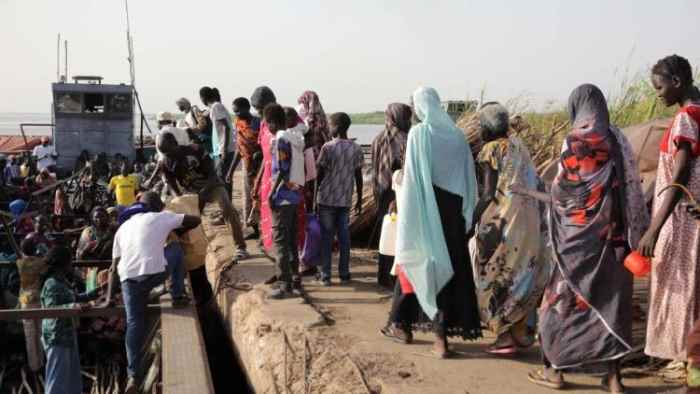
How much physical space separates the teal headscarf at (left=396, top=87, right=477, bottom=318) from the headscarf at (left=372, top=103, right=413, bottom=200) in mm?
1512

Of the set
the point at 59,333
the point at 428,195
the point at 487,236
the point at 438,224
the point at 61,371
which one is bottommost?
the point at 61,371

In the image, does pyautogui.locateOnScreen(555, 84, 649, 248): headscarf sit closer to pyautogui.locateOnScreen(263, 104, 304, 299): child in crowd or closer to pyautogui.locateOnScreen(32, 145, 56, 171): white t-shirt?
pyautogui.locateOnScreen(263, 104, 304, 299): child in crowd

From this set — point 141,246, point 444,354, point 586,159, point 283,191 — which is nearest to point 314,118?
point 283,191

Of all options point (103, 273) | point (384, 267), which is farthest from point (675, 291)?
point (103, 273)

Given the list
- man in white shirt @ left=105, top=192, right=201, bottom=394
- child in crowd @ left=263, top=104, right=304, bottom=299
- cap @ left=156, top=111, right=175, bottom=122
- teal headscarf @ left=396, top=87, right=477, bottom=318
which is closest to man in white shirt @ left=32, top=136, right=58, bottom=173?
cap @ left=156, top=111, right=175, bottom=122

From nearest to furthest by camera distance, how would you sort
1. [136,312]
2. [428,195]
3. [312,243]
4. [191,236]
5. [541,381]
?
[541,381] → [428,195] → [136,312] → [312,243] → [191,236]

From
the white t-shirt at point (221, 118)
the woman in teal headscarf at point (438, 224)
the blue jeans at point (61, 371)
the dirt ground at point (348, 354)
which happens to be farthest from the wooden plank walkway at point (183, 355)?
the white t-shirt at point (221, 118)

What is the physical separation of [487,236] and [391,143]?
5.40ft

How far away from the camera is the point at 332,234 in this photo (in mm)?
5898

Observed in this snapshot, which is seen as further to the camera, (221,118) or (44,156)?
(44,156)

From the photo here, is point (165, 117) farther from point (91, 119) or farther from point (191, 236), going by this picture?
point (91, 119)

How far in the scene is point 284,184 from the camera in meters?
5.23

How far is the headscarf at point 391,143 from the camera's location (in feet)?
18.1

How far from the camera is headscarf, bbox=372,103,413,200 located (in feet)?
18.1
